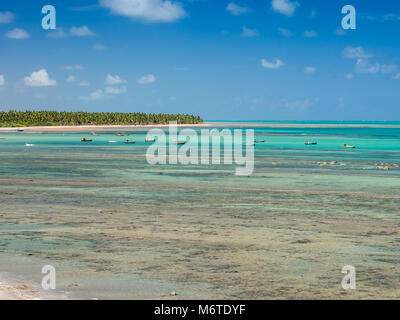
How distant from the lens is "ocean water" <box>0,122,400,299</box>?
1109 centimetres

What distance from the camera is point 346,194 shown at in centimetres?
2453

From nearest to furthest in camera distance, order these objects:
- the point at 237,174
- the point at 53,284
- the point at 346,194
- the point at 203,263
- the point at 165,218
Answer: the point at 53,284 < the point at 203,263 < the point at 165,218 < the point at 346,194 < the point at 237,174

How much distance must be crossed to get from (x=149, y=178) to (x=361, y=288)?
20692mm

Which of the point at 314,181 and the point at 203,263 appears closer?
the point at 203,263

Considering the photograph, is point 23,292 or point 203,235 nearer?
point 23,292

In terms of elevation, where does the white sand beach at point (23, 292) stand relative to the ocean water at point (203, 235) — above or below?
below

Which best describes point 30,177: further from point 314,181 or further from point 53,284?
point 53,284

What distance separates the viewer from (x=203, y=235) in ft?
50.6

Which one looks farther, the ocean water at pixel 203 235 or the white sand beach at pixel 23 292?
the ocean water at pixel 203 235

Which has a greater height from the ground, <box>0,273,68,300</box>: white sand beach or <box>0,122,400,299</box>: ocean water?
<box>0,122,400,299</box>: ocean water

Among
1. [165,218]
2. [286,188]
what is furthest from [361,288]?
[286,188]

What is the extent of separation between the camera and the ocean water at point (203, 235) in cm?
1109

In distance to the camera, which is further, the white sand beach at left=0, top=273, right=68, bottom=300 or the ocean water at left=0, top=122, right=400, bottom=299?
the ocean water at left=0, top=122, right=400, bottom=299

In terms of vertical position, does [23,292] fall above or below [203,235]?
below
